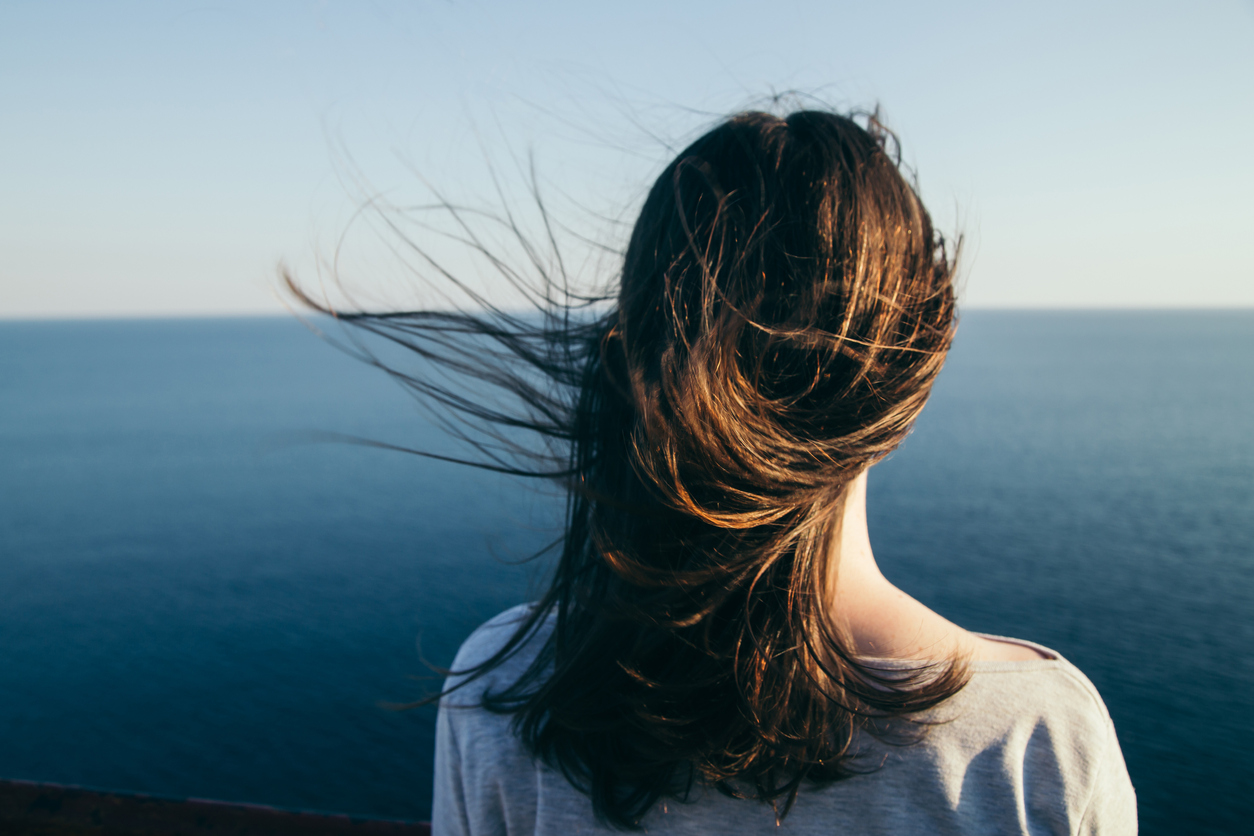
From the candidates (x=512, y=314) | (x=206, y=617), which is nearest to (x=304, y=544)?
(x=206, y=617)

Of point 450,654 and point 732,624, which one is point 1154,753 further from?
point 732,624

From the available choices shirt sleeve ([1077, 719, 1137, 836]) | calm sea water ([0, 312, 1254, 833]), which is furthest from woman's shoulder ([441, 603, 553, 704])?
shirt sleeve ([1077, 719, 1137, 836])

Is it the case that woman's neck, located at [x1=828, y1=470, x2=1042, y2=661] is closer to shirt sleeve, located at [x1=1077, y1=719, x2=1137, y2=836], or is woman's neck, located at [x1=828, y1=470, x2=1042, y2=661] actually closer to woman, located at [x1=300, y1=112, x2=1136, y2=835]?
woman, located at [x1=300, y1=112, x2=1136, y2=835]

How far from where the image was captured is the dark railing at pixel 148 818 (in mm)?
1193

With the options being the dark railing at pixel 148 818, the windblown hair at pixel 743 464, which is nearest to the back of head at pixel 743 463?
the windblown hair at pixel 743 464

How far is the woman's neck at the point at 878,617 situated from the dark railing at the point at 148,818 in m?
0.83

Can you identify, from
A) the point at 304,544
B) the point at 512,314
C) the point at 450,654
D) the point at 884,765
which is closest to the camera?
the point at 884,765

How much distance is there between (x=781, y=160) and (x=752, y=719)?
28.4 inches

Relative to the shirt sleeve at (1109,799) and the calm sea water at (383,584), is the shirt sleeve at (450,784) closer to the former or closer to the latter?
the calm sea water at (383,584)

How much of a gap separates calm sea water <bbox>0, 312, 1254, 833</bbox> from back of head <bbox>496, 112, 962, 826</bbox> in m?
0.53

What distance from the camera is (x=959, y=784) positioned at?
830 millimetres

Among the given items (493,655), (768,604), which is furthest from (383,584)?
(768,604)

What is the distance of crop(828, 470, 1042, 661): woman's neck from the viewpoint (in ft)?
2.93

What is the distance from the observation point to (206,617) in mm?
19953
